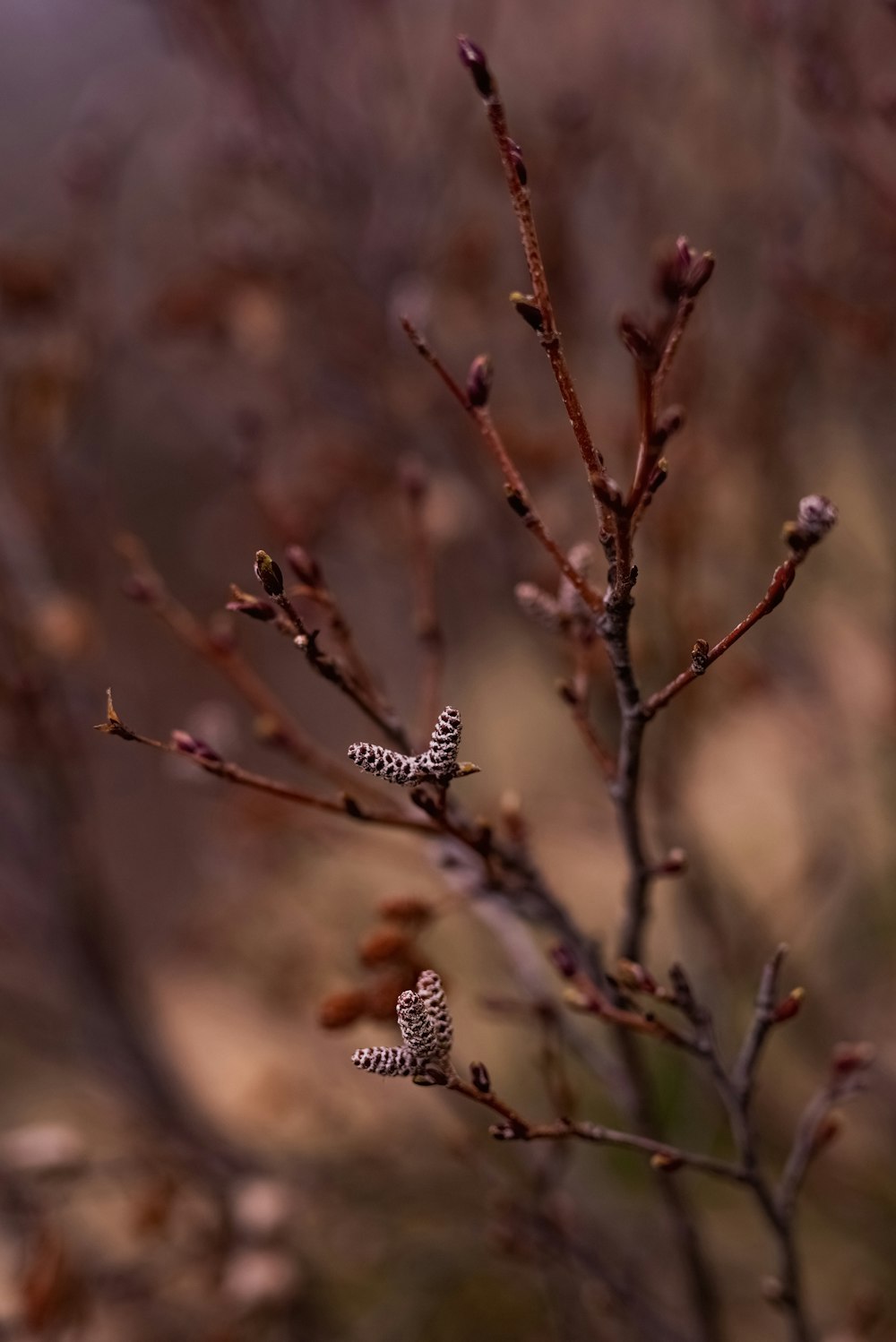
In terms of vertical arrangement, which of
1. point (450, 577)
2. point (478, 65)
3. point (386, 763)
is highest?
point (450, 577)

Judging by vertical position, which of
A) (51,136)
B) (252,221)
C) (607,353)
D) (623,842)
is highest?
(51,136)

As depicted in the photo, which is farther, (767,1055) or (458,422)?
(767,1055)

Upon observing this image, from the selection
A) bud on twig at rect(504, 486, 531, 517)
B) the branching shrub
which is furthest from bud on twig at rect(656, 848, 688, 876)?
bud on twig at rect(504, 486, 531, 517)

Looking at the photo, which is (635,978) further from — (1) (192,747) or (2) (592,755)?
(1) (192,747)

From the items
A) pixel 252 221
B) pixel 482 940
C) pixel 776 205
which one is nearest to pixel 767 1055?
pixel 482 940

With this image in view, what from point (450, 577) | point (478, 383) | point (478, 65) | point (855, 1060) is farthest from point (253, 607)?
point (450, 577)

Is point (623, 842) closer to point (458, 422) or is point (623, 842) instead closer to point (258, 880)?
point (458, 422)
